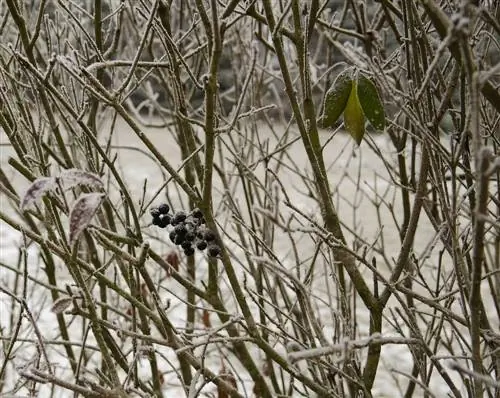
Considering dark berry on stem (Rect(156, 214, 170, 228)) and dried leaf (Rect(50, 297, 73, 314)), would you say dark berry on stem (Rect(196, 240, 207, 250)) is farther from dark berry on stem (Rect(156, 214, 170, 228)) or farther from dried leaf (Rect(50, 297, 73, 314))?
dried leaf (Rect(50, 297, 73, 314))

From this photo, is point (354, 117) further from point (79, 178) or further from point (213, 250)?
point (79, 178)

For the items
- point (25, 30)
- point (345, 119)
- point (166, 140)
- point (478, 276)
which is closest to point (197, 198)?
point (345, 119)

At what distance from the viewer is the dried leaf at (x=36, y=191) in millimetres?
1115

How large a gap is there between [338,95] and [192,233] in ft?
1.40

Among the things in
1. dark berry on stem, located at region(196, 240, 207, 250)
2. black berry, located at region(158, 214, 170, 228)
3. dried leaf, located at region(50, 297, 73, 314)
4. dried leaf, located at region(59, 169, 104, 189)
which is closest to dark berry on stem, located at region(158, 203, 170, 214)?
black berry, located at region(158, 214, 170, 228)

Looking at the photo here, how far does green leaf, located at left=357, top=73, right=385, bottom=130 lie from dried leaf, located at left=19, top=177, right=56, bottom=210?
65 cm

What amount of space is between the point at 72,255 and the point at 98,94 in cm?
33

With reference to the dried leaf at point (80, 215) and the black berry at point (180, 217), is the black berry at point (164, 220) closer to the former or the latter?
the black berry at point (180, 217)

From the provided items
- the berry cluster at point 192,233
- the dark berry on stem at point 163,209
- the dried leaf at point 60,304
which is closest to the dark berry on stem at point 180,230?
the berry cluster at point 192,233

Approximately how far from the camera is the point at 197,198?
143 cm

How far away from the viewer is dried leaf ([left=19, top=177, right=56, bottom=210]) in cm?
112

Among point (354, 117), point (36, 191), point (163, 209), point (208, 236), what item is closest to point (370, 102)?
point (354, 117)

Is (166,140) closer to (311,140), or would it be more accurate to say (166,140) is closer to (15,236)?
(15,236)

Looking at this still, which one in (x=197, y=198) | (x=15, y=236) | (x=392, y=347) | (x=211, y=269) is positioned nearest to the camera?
(x=197, y=198)
